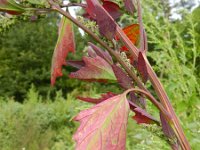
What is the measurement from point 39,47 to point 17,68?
4.25 feet

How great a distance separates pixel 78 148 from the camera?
54 cm

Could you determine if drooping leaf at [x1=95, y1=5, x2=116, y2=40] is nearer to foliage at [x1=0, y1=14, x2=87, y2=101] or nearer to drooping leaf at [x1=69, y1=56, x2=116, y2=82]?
drooping leaf at [x1=69, y1=56, x2=116, y2=82]

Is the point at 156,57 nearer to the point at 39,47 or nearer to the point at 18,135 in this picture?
the point at 18,135

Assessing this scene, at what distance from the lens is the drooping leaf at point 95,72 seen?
2.04 feet

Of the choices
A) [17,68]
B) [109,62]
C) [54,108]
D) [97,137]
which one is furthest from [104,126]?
[17,68]

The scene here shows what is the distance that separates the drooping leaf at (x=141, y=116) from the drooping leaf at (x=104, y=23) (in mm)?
96

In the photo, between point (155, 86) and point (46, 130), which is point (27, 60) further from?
point (155, 86)

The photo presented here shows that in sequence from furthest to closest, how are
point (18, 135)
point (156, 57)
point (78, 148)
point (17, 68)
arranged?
point (17, 68)
point (18, 135)
point (156, 57)
point (78, 148)

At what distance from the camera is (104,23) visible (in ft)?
1.94

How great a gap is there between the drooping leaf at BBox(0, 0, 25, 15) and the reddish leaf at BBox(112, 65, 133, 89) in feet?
0.46

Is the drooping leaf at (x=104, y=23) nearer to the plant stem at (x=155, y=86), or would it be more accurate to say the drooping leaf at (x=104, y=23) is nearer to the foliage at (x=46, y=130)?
the plant stem at (x=155, y=86)

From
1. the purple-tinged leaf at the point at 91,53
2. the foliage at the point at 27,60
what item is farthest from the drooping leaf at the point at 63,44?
the foliage at the point at 27,60

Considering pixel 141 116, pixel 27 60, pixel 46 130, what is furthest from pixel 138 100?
pixel 27 60

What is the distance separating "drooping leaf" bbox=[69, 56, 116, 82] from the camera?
2.04ft
